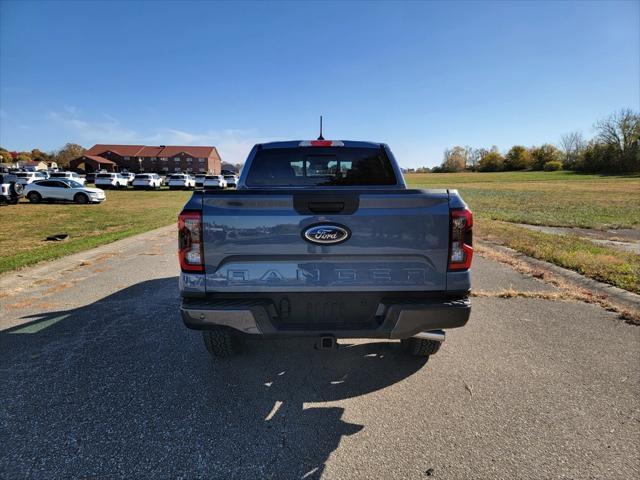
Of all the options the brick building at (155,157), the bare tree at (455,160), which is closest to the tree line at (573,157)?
the bare tree at (455,160)

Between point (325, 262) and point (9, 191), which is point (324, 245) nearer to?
Answer: point (325, 262)

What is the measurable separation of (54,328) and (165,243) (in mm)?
5584

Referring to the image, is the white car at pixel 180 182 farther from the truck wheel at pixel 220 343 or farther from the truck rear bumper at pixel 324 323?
the truck rear bumper at pixel 324 323

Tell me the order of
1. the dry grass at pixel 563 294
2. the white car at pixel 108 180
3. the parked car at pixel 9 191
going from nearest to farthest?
the dry grass at pixel 563 294, the parked car at pixel 9 191, the white car at pixel 108 180

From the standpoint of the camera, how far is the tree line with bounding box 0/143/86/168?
360 feet

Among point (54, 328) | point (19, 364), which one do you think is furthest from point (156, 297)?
point (19, 364)

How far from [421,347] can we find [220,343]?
1.79 metres

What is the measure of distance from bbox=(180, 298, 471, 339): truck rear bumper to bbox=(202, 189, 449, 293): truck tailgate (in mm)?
120

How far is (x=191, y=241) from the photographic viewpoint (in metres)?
2.40

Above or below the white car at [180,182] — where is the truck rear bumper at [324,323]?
below

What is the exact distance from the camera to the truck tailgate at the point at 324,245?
93.0 inches

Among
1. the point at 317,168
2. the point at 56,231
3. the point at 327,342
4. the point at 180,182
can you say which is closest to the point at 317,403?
the point at 327,342

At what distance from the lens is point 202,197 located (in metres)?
2.40

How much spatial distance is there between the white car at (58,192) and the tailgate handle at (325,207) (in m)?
24.2
